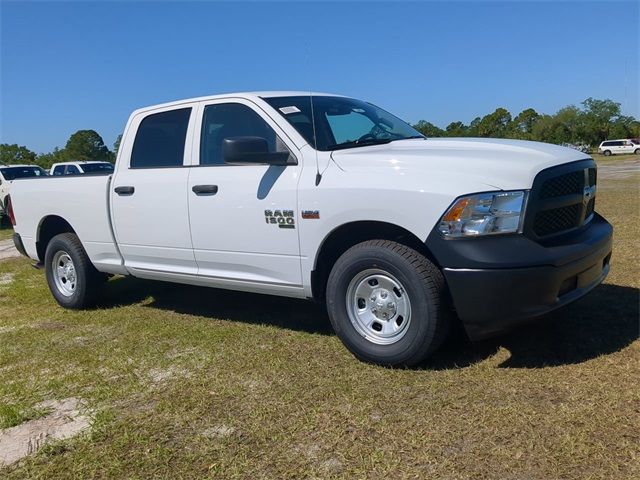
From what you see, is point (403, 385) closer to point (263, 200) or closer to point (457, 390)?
point (457, 390)

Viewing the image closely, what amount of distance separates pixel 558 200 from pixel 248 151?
208 cm

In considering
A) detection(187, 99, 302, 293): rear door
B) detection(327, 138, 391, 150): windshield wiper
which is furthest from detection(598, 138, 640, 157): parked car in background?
detection(187, 99, 302, 293): rear door

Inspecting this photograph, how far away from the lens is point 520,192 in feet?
11.1

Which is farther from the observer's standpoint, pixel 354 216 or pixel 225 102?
pixel 225 102

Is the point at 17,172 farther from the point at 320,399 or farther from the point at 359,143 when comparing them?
the point at 320,399

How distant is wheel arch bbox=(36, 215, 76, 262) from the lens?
6301 millimetres

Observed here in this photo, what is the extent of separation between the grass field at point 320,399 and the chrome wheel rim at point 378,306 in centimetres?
25

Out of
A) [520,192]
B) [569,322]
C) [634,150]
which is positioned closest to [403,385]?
[520,192]

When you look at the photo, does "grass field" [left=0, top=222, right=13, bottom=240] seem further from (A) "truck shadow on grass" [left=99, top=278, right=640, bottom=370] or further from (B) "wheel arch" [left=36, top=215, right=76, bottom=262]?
(A) "truck shadow on grass" [left=99, top=278, right=640, bottom=370]

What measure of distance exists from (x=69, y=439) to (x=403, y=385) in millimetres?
1931

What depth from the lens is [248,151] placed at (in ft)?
13.5

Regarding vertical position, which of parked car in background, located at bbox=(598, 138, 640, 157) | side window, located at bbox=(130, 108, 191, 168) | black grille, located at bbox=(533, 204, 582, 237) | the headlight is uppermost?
side window, located at bbox=(130, 108, 191, 168)

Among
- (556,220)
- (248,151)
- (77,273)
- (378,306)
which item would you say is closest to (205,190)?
(248,151)

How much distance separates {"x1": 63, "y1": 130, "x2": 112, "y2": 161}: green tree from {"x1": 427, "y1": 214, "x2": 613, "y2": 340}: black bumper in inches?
2551
